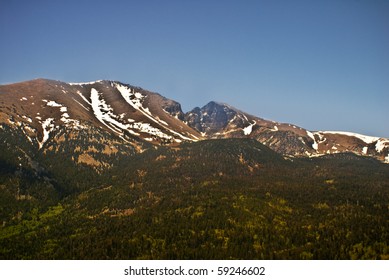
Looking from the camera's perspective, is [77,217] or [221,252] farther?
[77,217]

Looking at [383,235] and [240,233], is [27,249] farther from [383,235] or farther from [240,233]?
[383,235]

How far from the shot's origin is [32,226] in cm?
16575

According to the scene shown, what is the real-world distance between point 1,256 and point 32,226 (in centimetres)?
3129

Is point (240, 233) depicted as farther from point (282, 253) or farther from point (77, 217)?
point (77, 217)

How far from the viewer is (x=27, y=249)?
141 m

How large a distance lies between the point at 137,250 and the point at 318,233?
241ft

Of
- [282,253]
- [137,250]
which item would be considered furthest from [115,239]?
[282,253]

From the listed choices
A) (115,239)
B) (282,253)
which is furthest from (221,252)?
(115,239)
